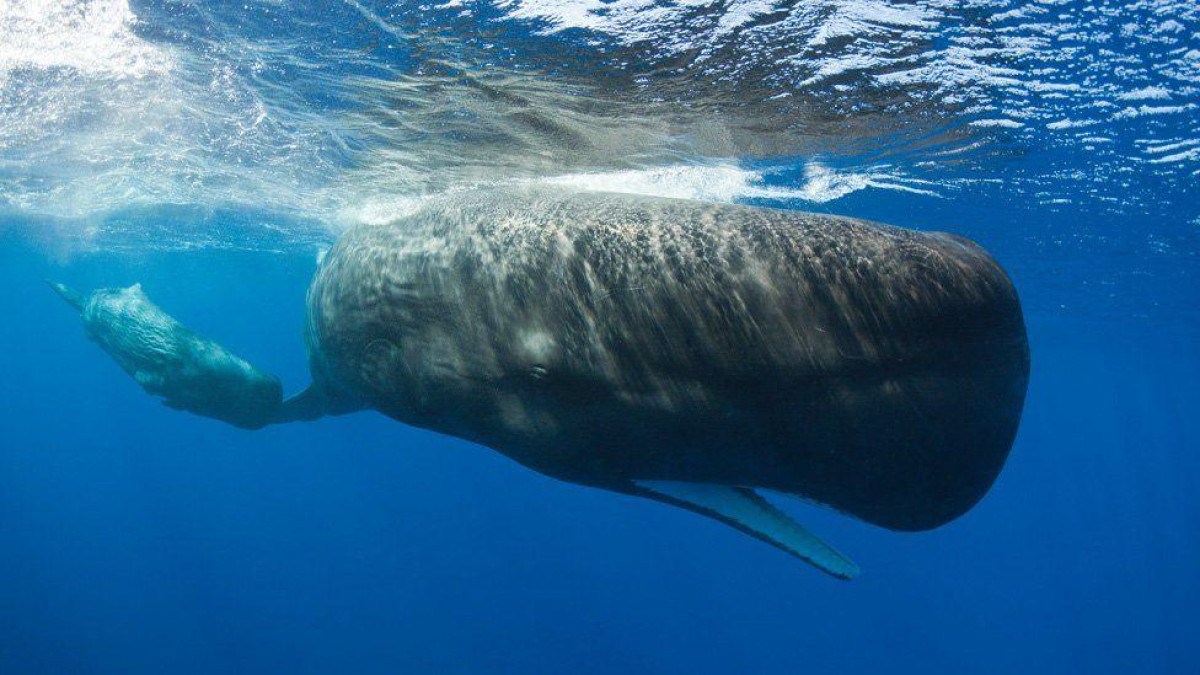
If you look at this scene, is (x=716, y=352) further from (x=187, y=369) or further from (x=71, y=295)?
(x=71, y=295)

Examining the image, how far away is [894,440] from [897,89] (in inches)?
344

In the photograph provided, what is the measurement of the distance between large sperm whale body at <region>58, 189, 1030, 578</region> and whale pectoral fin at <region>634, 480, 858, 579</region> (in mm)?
14

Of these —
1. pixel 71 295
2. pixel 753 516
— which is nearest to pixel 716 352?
pixel 753 516

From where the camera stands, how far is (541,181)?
15133 millimetres

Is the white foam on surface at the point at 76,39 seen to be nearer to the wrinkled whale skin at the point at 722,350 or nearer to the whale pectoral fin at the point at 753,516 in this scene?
the wrinkled whale skin at the point at 722,350

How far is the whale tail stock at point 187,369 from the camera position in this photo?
8.41 m

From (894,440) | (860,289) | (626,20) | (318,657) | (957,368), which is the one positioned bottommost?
(318,657)

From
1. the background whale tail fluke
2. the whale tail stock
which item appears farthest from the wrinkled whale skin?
the background whale tail fluke

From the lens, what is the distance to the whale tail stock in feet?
27.6

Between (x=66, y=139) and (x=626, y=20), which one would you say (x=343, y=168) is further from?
(x=626, y=20)

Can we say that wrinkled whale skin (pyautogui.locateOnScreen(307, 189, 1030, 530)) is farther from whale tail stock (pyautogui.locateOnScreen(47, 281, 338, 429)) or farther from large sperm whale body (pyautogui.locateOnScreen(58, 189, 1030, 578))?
whale tail stock (pyautogui.locateOnScreen(47, 281, 338, 429))

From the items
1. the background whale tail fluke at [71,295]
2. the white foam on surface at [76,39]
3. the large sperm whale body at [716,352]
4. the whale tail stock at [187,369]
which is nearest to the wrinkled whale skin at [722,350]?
the large sperm whale body at [716,352]

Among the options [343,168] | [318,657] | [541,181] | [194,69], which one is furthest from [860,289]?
[318,657]

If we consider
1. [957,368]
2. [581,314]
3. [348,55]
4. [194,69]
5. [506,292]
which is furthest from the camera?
[194,69]
